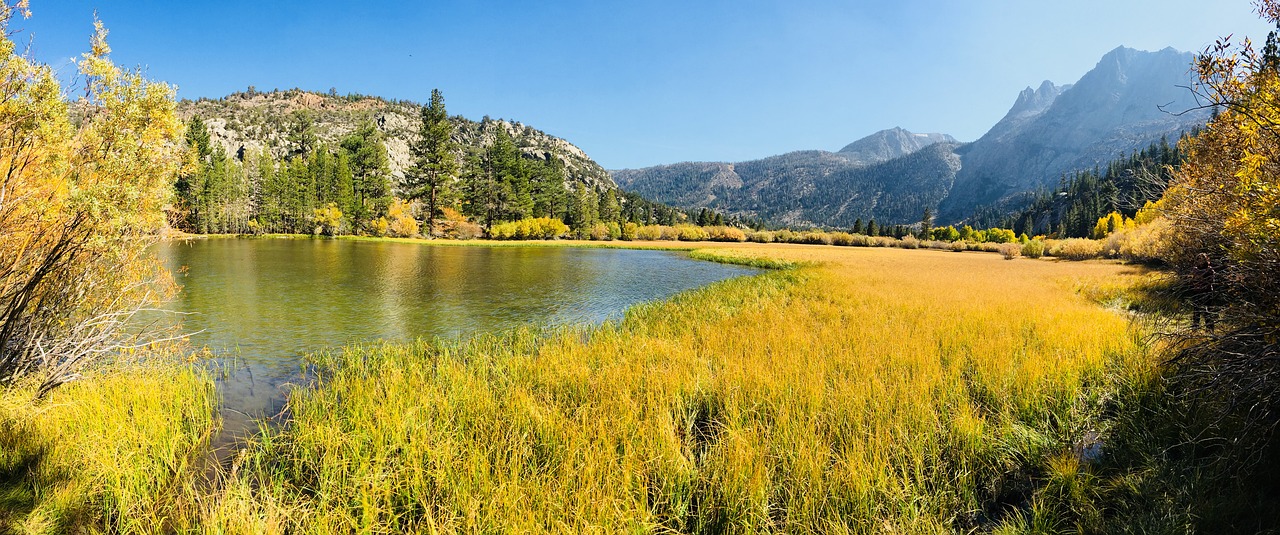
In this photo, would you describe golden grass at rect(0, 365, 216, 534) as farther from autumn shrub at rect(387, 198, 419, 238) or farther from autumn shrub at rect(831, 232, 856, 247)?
autumn shrub at rect(831, 232, 856, 247)

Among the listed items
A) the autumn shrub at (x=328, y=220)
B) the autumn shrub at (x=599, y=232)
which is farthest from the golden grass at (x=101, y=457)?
the autumn shrub at (x=599, y=232)

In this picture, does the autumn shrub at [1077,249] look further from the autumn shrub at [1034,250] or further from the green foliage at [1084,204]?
the green foliage at [1084,204]

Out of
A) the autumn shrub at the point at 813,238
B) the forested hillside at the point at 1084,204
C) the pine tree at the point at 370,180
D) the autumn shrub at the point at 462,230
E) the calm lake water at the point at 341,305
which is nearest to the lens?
the calm lake water at the point at 341,305

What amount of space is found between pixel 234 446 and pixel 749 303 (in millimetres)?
13622

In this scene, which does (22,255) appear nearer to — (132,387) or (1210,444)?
(132,387)

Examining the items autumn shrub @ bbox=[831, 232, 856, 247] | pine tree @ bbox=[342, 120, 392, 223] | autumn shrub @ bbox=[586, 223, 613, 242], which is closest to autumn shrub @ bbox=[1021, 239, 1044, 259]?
autumn shrub @ bbox=[831, 232, 856, 247]

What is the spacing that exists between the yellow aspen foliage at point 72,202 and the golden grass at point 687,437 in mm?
2860

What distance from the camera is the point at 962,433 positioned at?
5246mm

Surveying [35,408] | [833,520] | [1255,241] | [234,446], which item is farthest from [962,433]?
[35,408]

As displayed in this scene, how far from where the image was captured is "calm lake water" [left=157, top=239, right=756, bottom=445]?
920 cm

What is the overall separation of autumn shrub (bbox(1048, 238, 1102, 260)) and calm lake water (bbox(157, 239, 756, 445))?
1761 inches

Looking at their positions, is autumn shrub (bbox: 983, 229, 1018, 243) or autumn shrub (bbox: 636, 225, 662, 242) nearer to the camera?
autumn shrub (bbox: 636, 225, 662, 242)

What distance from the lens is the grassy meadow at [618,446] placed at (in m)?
3.87

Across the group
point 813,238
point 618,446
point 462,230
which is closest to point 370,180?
point 462,230
